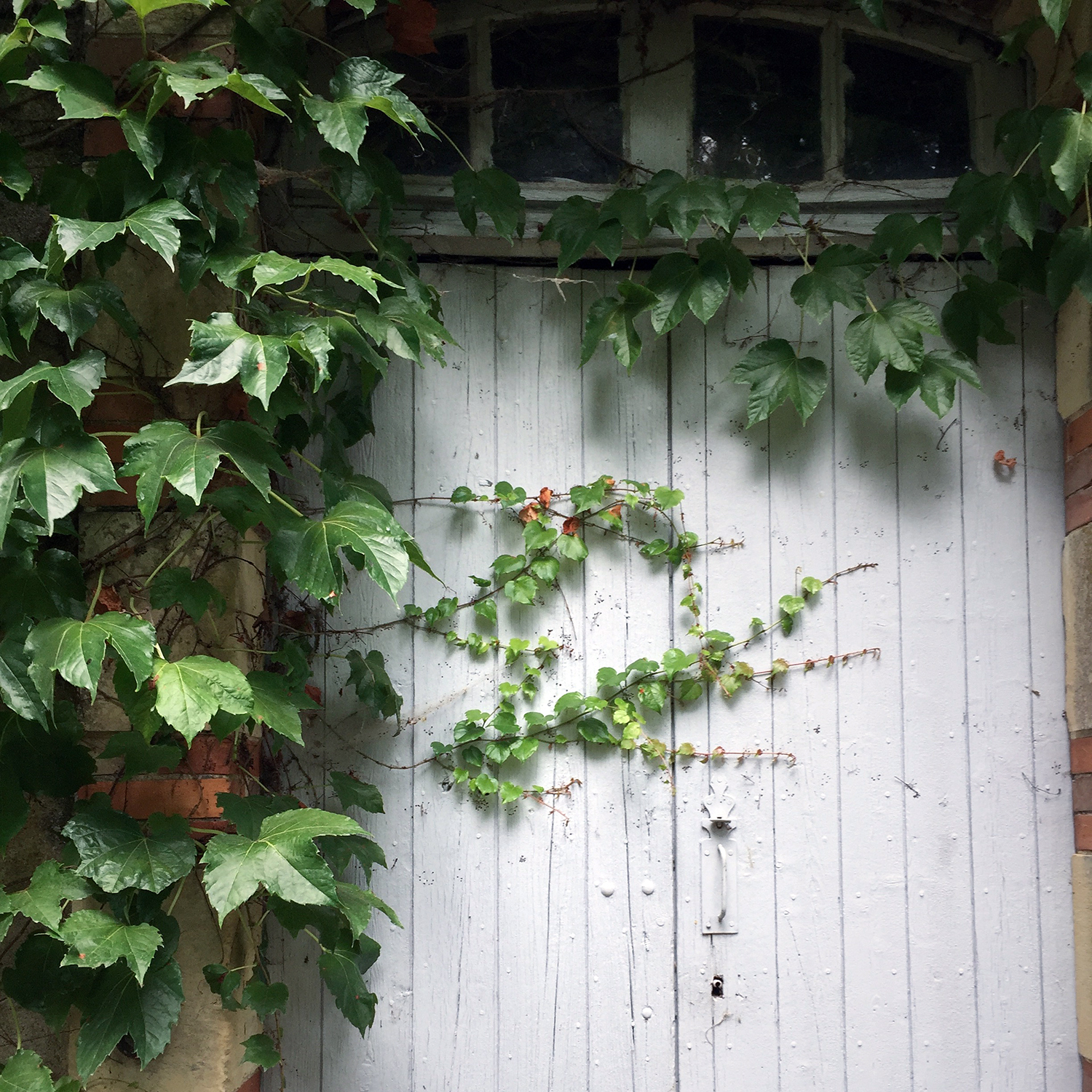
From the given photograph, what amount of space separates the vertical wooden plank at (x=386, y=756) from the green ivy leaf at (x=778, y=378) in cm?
64

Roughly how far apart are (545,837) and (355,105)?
1.27 meters

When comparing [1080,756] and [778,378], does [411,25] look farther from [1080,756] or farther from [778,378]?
[1080,756]

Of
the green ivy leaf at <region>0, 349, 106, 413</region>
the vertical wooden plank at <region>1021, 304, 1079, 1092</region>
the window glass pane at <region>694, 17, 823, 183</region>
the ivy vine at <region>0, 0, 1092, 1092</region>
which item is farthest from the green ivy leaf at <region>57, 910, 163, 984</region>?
the window glass pane at <region>694, 17, 823, 183</region>

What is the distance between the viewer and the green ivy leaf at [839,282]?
1.74 meters

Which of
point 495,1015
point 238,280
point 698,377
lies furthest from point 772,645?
point 238,280

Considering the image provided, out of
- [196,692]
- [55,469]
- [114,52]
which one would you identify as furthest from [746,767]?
[114,52]

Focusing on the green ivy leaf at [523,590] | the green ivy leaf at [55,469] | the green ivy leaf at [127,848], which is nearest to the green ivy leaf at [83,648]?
the green ivy leaf at [55,469]

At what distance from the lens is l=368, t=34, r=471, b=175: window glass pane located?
194cm

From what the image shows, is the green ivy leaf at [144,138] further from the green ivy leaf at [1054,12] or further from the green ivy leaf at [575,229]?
the green ivy leaf at [1054,12]

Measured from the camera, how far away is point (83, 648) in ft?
3.96

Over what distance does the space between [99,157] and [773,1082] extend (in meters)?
1.95

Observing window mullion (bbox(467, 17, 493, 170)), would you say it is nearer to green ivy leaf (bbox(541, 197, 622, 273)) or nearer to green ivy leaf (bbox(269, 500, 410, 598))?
green ivy leaf (bbox(541, 197, 622, 273))

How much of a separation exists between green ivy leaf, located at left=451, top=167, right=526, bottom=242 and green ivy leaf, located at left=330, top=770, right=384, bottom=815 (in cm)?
97

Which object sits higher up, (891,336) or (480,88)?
(480,88)
